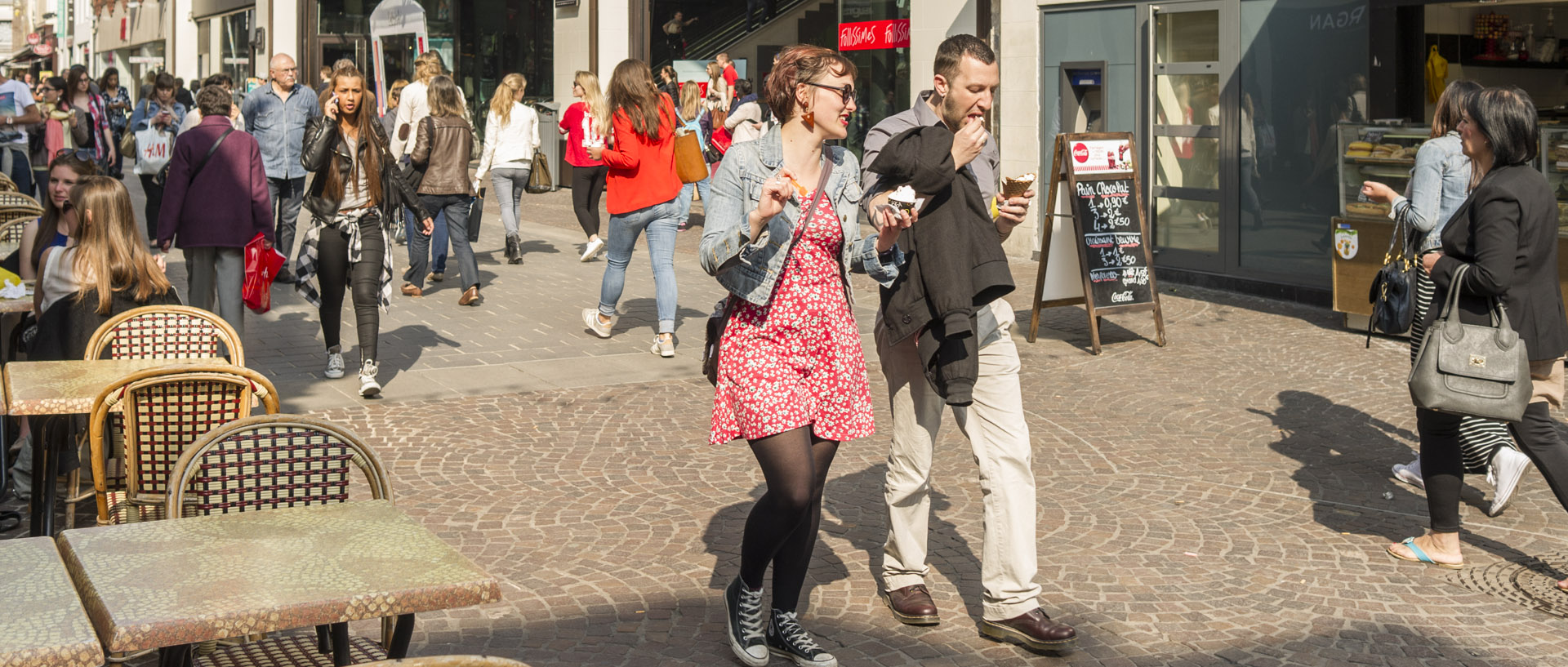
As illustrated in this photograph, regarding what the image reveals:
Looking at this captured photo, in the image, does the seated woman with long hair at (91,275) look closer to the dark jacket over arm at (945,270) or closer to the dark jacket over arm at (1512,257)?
the dark jacket over arm at (945,270)

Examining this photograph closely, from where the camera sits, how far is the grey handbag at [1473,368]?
502 centimetres

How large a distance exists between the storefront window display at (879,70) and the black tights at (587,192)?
512 cm

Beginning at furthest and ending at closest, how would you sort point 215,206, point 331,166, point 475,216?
point 475,216
point 331,166
point 215,206

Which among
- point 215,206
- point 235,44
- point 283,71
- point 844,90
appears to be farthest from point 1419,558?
point 235,44

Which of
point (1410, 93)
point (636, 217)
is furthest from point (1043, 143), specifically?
point (636, 217)

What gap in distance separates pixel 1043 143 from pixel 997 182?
977cm

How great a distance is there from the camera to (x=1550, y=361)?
5.34m

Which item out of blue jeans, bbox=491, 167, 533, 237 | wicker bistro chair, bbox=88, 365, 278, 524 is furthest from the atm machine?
wicker bistro chair, bbox=88, 365, 278, 524

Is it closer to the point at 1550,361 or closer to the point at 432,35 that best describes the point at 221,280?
the point at 1550,361

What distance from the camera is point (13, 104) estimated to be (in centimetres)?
1430

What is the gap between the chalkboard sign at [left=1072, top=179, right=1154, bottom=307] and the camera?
32.4 feet

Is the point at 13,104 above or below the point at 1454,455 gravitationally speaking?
above

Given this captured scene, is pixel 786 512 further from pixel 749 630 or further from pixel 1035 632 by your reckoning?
pixel 1035 632

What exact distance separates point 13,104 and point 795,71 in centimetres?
1267
